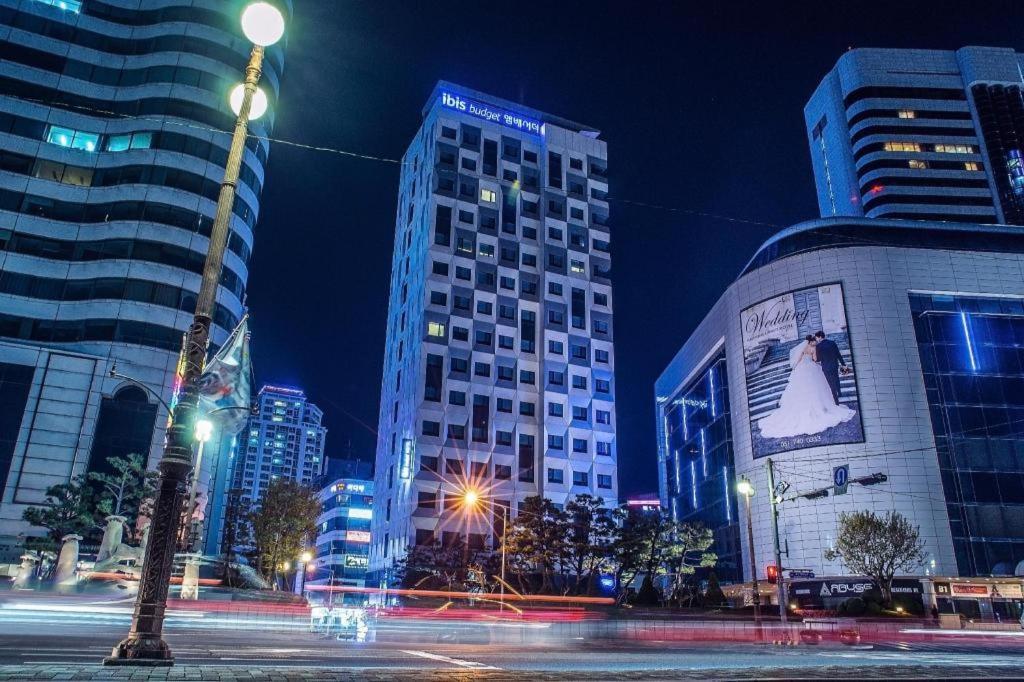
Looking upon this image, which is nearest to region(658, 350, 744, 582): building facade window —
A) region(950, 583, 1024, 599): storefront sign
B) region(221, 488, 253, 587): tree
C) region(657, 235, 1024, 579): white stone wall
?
region(657, 235, 1024, 579): white stone wall

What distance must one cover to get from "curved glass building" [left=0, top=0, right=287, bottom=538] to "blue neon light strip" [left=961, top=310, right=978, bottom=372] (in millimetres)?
69719

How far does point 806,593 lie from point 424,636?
158 feet

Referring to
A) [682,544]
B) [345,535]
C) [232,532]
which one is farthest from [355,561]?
[232,532]

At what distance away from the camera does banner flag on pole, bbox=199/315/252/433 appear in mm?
12108

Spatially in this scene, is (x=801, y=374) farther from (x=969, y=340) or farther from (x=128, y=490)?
(x=128, y=490)

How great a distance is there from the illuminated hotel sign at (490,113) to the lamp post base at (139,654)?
9165cm

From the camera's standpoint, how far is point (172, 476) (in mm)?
10836

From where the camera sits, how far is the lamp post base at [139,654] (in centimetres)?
988

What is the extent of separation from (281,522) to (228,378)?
52.0m

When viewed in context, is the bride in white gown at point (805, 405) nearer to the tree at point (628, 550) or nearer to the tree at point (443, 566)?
the tree at point (628, 550)

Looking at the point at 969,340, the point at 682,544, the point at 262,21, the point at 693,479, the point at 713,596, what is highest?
the point at 969,340

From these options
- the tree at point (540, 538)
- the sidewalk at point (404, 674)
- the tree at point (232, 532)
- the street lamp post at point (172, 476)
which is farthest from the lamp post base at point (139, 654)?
the tree at point (540, 538)

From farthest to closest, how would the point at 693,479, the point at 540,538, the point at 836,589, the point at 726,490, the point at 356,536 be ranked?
the point at 356,536, the point at 693,479, the point at 726,490, the point at 836,589, the point at 540,538

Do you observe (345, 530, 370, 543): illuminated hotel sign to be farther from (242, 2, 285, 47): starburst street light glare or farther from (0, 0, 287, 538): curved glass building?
(242, 2, 285, 47): starburst street light glare
